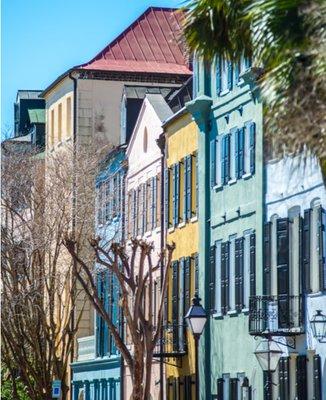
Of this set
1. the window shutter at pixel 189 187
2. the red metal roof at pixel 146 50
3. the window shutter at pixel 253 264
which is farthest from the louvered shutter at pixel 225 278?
the red metal roof at pixel 146 50

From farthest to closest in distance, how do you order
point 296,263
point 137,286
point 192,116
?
point 192,116 < point 137,286 < point 296,263

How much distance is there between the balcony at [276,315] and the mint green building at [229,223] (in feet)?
5.80

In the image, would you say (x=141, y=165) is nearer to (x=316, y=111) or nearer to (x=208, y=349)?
(x=208, y=349)

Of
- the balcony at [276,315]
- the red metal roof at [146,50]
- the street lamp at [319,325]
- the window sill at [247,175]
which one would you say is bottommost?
the street lamp at [319,325]

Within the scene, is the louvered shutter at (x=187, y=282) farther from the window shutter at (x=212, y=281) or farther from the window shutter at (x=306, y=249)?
the window shutter at (x=306, y=249)

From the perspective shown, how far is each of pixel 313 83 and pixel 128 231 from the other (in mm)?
41956

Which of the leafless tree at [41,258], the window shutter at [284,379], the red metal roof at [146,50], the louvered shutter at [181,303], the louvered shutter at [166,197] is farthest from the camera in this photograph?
the red metal roof at [146,50]

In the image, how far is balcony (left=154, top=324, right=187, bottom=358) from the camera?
52844mm

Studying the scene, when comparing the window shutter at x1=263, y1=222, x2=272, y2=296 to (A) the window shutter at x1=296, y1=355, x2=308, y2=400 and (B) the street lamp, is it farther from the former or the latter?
(B) the street lamp

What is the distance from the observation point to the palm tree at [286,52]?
20281mm

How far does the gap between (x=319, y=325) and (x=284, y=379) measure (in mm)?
3180

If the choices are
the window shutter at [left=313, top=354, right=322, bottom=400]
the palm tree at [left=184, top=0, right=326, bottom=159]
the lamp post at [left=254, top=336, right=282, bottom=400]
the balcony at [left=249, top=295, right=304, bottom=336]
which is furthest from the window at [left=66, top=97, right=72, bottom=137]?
the palm tree at [left=184, top=0, right=326, bottom=159]

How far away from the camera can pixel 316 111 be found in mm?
20234

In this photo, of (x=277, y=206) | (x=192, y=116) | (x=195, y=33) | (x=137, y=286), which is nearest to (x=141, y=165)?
(x=192, y=116)
